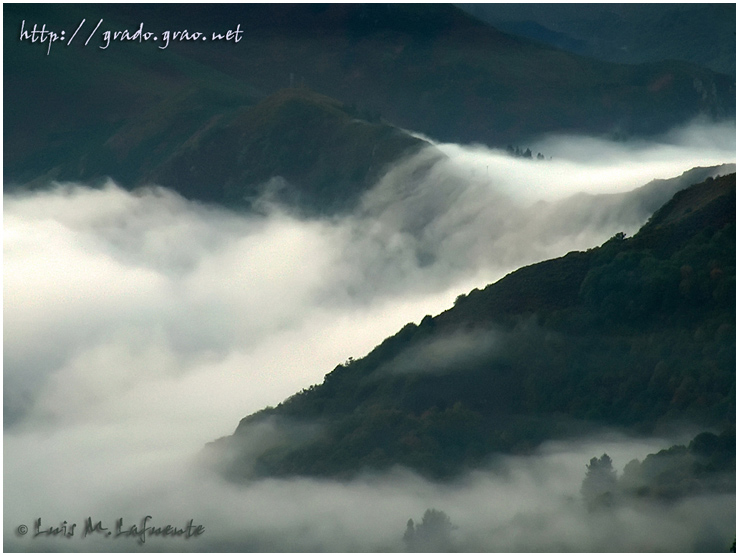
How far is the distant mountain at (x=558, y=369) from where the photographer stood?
192 feet

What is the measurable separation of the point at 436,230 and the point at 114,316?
3723 cm

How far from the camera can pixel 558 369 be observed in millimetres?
61625

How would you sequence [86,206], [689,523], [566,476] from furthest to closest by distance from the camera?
[86,206] < [566,476] < [689,523]

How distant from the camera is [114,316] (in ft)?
491

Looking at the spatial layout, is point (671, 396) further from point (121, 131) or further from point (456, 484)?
point (121, 131)

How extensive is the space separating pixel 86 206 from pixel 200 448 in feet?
355

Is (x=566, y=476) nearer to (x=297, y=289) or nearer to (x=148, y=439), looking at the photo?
(x=148, y=439)

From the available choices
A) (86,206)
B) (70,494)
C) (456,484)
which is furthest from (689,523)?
(86,206)

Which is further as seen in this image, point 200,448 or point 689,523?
point 200,448

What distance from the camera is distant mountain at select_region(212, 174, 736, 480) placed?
58562mm

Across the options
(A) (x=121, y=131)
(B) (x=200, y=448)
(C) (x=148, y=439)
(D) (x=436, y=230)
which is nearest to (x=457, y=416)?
(B) (x=200, y=448)

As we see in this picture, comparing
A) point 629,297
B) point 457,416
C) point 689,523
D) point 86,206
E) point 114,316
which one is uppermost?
point 86,206

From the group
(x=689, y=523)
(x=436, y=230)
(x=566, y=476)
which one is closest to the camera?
(x=689, y=523)

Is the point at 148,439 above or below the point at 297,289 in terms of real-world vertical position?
below
